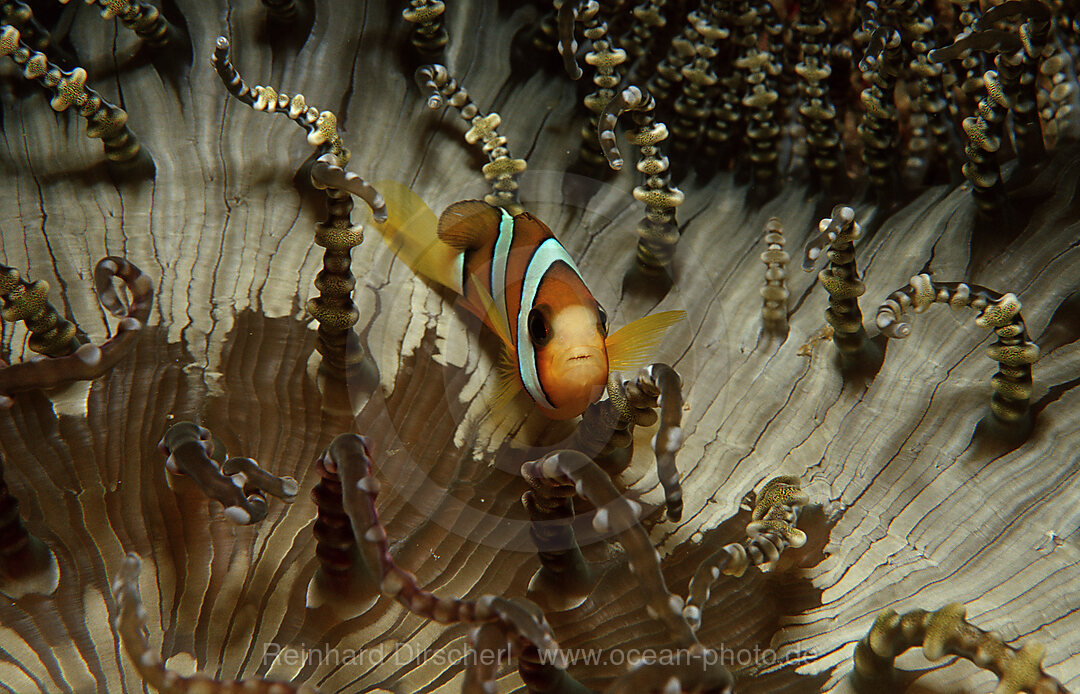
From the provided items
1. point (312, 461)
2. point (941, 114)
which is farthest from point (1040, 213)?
point (312, 461)

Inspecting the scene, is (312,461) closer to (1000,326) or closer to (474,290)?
(474,290)

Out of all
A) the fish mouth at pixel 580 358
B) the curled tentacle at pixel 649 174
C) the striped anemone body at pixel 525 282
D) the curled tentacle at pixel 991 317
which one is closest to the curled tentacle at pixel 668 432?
the fish mouth at pixel 580 358

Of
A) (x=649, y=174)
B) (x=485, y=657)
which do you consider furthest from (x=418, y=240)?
(x=485, y=657)

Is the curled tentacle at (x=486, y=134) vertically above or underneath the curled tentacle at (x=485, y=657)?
above

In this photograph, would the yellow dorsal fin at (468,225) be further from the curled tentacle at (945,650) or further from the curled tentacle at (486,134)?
the curled tentacle at (945,650)

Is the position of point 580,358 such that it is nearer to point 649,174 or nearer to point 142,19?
point 649,174

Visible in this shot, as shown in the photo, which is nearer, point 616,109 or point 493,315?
point 616,109
